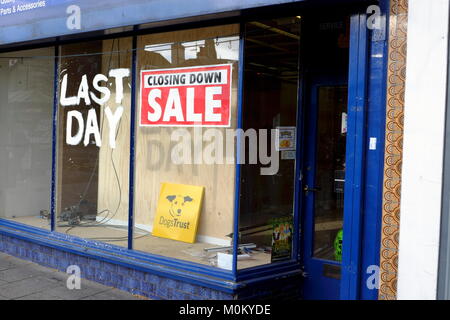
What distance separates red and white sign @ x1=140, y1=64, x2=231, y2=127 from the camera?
17.7ft

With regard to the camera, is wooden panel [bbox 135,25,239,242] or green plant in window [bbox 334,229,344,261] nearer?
green plant in window [bbox 334,229,344,261]

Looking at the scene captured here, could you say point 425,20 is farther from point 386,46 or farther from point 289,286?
point 289,286

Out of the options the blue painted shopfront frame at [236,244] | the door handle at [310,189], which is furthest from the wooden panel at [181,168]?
the door handle at [310,189]

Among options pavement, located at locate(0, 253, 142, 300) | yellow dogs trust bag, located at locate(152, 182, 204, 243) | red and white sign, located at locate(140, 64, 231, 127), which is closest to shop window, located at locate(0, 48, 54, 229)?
pavement, located at locate(0, 253, 142, 300)

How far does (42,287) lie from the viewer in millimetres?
5961

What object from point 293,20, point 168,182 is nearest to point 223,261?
point 168,182

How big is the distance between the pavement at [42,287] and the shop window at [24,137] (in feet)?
4.14

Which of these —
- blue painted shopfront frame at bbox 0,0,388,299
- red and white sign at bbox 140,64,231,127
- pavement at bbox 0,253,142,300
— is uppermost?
red and white sign at bbox 140,64,231,127

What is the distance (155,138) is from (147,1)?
167cm

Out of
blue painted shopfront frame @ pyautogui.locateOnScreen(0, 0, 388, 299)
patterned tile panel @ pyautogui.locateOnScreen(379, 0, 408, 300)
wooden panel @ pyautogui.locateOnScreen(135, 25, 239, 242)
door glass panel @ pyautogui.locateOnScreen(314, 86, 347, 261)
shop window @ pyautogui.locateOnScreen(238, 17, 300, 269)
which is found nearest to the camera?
patterned tile panel @ pyautogui.locateOnScreen(379, 0, 408, 300)

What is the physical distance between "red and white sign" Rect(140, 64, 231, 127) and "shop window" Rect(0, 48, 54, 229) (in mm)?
2358

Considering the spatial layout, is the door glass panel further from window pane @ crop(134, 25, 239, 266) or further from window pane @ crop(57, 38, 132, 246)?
window pane @ crop(57, 38, 132, 246)

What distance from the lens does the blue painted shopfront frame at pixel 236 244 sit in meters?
4.32
